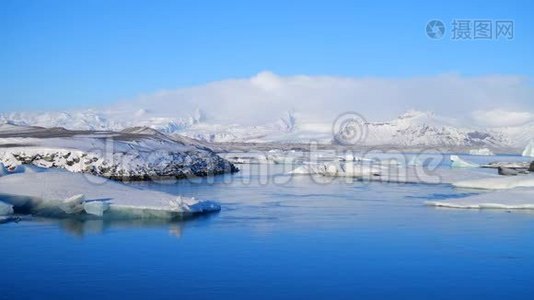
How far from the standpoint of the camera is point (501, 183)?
21.8 meters

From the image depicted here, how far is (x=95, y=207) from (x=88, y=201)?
2.12ft

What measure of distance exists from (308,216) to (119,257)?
6.22 metres

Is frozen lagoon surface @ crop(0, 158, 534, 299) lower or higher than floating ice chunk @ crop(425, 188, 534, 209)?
lower

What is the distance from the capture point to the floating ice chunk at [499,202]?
52.3ft

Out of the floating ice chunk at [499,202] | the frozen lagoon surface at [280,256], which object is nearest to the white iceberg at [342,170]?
the floating ice chunk at [499,202]

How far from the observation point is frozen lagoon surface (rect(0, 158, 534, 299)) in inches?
297

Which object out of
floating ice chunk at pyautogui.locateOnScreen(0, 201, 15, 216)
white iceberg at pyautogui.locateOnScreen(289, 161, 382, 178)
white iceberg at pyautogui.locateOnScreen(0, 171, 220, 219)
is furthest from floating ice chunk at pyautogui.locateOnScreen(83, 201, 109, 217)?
white iceberg at pyautogui.locateOnScreen(289, 161, 382, 178)

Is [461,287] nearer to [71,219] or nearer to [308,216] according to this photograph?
[308,216]

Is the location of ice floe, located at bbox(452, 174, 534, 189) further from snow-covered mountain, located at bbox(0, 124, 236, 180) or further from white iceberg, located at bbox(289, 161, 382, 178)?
snow-covered mountain, located at bbox(0, 124, 236, 180)

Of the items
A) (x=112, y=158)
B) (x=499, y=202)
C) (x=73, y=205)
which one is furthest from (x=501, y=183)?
(x=112, y=158)

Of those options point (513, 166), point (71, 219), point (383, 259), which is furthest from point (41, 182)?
point (513, 166)

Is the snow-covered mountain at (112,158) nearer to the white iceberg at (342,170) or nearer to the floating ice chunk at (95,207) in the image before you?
the white iceberg at (342,170)

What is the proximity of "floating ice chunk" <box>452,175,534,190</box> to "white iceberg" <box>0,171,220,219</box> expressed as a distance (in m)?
11.2

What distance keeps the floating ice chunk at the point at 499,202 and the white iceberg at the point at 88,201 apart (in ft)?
21.4
